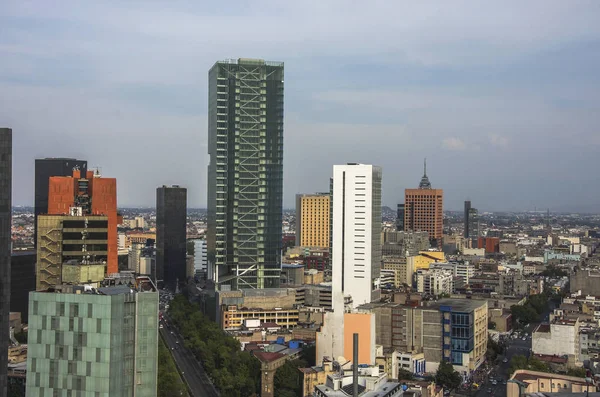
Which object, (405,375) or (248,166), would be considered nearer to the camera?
(405,375)

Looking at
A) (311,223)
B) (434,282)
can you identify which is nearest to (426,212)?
(311,223)

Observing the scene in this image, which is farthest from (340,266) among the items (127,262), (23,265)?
(127,262)

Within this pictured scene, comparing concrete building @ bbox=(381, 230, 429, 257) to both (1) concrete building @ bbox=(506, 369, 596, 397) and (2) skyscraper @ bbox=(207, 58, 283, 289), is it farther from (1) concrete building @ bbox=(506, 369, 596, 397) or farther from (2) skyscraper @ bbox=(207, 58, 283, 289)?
(1) concrete building @ bbox=(506, 369, 596, 397)

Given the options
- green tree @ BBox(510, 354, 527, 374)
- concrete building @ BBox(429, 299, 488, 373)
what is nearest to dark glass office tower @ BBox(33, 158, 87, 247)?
concrete building @ BBox(429, 299, 488, 373)

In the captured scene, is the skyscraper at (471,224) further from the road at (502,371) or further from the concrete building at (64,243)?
the concrete building at (64,243)

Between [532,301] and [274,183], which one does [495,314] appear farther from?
[274,183]

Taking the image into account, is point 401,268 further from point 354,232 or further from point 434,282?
point 354,232
